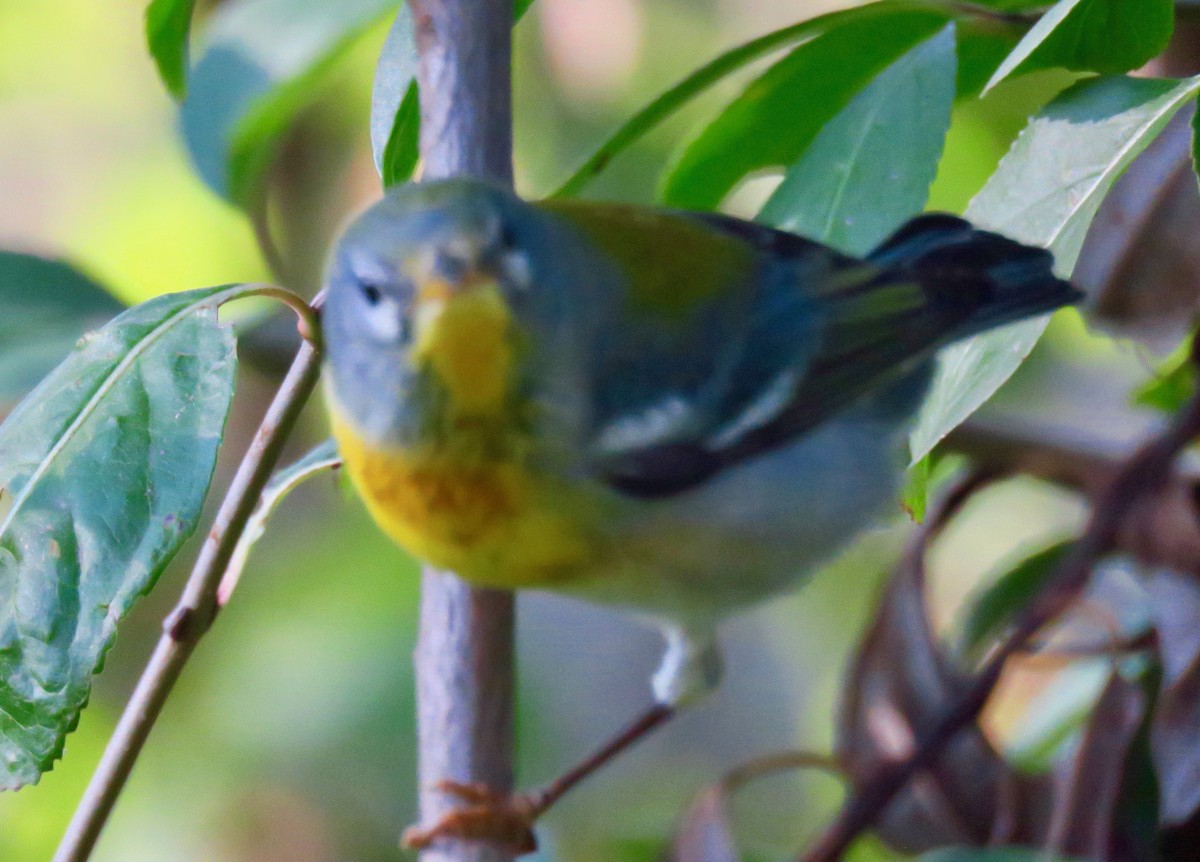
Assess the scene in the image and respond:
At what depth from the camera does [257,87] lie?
184 centimetres

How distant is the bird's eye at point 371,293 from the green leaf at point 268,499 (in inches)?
7.3

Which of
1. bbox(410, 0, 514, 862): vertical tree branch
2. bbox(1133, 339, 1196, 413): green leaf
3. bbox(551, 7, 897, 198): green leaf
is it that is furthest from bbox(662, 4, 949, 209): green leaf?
bbox(1133, 339, 1196, 413): green leaf

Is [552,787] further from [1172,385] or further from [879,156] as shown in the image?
[1172,385]

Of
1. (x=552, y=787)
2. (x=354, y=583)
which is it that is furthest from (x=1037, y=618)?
(x=354, y=583)

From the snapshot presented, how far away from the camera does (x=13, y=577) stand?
1114 mm

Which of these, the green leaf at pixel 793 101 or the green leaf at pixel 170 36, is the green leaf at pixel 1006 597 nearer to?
the green leaf at pixel 793 101

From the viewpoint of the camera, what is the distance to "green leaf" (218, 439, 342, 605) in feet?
3.97

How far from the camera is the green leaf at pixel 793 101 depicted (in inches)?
59.9

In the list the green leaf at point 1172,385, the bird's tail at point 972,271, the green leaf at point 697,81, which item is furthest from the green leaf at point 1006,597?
the green leaf at point 697,81

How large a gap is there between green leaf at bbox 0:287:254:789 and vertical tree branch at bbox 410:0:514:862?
271 mm

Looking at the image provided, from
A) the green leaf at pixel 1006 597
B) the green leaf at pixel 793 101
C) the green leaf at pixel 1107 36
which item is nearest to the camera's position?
the green leaf at pixel 1107 36

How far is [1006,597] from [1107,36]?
3.35 feet

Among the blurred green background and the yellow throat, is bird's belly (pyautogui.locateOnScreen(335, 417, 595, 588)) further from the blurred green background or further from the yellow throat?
the blurred green background

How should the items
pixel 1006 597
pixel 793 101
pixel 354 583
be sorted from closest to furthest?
pixel 793 101 < pixel 1006 597 < pixel 354 583
